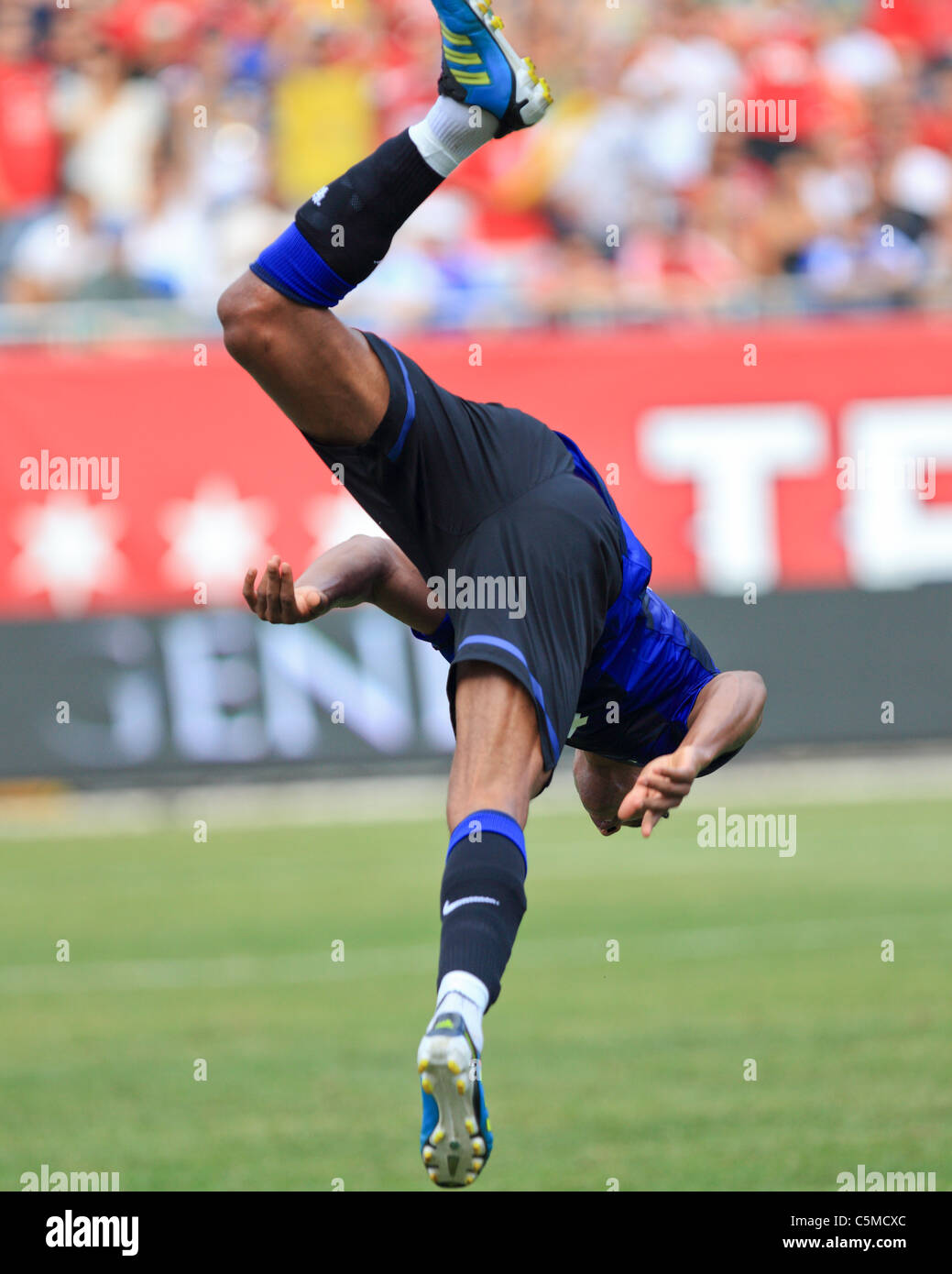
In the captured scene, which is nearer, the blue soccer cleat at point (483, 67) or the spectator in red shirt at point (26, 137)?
the blue soccer cleat at point (483, 67)

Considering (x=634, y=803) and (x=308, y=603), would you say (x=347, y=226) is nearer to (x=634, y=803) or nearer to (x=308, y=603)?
(x=308, y=603)

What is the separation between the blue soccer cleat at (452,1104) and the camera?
4.24 metres

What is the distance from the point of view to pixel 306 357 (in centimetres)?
487

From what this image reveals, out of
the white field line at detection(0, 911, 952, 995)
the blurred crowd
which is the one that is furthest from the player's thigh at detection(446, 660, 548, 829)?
the blurred crowd

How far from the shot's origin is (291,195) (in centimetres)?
1670

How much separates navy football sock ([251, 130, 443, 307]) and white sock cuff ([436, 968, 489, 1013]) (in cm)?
171

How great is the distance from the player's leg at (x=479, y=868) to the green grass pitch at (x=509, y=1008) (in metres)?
2.31

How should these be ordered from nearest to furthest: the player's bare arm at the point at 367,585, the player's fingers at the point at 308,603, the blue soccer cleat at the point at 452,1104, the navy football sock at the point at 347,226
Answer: the blue soccer cleat at the point at 452,1104
the navy football sock at the point at 347,226
the player's fingers at the point at 308,603
the player's bare arm at the point at 367,585

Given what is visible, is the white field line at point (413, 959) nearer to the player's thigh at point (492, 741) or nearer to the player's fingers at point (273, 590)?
the player's fingers at point (273, 590)

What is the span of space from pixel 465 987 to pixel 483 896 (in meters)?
0.33

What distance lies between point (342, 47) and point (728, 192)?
3746 millimetres

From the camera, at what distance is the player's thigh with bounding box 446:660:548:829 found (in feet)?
16.1

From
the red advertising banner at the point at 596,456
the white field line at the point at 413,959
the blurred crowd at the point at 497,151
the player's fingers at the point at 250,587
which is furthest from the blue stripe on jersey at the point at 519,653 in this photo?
the blurred crowd at the point at 497,151
